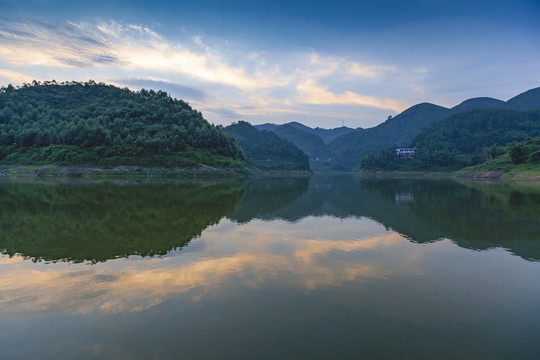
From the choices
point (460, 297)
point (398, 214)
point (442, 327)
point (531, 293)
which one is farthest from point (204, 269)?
point (398, 214)

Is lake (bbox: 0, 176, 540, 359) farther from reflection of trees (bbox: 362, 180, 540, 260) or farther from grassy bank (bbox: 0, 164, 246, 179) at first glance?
grassy bank (bbox: 0, 164, 246, 179)

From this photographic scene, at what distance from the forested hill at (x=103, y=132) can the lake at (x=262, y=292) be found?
78065 millimetres

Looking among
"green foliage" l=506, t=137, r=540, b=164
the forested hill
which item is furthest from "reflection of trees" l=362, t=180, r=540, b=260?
"green foliage" l=506, t=137, r=540, b=164

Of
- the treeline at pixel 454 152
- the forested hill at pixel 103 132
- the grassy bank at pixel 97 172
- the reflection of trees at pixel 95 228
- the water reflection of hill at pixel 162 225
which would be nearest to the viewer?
the reflection of trees at pixel 95 228

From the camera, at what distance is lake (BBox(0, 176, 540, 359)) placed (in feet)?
18.7

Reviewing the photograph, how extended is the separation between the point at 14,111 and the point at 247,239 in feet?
455

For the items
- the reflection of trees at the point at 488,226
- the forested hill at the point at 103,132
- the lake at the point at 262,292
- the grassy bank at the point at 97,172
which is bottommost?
the reflection of trees at the point at 488,226

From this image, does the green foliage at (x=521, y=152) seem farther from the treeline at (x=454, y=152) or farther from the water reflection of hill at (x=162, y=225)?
the water reflection of hill at (x=162, y=225)

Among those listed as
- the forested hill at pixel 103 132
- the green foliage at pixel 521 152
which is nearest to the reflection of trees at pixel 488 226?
the forested hill at pixel 103 132

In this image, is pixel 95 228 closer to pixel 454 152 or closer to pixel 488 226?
pixel 488 226

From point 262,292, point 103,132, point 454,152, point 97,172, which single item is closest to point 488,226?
point 262,292

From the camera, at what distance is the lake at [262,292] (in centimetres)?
570

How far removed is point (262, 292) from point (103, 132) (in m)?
102

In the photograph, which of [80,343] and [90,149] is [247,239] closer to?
[80,343]
